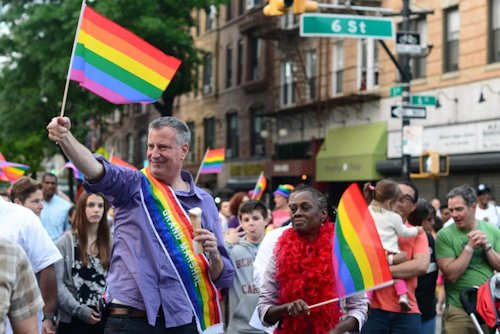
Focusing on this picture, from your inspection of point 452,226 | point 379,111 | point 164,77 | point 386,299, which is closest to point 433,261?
point 452,226

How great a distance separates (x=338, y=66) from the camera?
30484 mm

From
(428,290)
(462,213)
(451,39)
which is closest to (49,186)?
(428,290)

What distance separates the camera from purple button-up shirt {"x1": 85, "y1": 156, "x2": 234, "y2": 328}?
5.02 metres

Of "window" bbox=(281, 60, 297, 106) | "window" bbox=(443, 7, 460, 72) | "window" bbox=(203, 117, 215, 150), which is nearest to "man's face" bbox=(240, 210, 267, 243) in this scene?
"window" bbox=(443, 7, 460, 72)

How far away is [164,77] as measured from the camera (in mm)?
6098

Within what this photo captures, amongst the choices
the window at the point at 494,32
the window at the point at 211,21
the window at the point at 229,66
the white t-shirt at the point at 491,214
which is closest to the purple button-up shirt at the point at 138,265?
the white t-shirt at the point at 491,214

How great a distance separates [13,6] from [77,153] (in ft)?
108

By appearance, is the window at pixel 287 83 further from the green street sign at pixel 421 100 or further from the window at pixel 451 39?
the green street sign at pixel 421 100

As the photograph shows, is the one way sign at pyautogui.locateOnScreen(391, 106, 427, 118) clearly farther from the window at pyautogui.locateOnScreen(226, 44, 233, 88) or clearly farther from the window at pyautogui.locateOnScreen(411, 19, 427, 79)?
the window at pyautogui.locateOnScreen(226, 44, 233, 88)

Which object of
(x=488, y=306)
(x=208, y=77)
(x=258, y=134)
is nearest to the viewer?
(x=488, y=306)

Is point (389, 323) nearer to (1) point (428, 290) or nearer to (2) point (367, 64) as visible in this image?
(1) point (428, 290)

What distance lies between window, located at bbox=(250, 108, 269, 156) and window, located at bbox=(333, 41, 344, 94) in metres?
6.36

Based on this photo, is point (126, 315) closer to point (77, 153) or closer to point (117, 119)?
point (77, 153)

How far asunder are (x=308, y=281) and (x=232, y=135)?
111 ft
